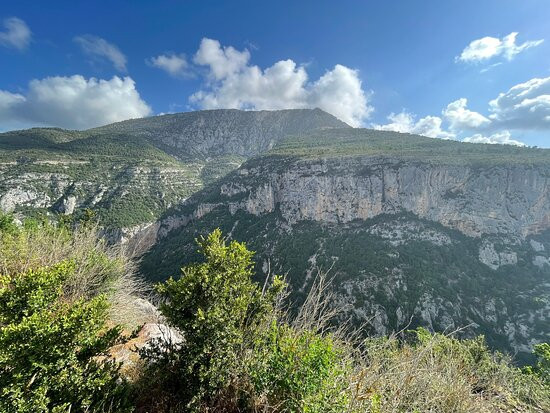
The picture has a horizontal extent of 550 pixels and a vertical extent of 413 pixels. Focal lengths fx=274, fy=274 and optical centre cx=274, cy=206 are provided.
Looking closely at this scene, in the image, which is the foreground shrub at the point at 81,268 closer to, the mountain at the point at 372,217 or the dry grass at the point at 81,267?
the dry grass at the point at 81,267

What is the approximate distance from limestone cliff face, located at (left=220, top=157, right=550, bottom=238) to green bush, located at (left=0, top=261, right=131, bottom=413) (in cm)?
9063

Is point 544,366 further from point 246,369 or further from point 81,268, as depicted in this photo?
point 81,268

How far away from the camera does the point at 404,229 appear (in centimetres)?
8394

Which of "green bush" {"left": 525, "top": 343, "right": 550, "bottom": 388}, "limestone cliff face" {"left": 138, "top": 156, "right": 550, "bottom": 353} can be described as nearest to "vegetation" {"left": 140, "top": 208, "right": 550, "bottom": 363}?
"limestone cliff face" {"left": 138, "top": 156, "right": 550, "bottom": 353}

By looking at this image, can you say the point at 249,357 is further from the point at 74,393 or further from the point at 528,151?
the point at 528,151

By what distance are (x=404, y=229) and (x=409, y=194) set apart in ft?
46.4

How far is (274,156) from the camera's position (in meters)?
121

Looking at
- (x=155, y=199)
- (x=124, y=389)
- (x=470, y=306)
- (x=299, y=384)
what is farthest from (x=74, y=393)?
(x=155, y=199)

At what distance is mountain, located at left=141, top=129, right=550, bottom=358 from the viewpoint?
61500 millimetres

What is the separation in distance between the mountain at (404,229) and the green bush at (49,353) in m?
48.2

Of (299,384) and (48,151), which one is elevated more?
(48,151)

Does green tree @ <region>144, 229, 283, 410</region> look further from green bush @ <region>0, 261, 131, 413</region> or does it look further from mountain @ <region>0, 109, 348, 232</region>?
mountain @ <region>0, 109, 348, 232</region>

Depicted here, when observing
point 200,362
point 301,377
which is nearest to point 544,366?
point 301,377

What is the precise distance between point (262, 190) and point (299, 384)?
331 feet
